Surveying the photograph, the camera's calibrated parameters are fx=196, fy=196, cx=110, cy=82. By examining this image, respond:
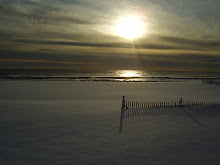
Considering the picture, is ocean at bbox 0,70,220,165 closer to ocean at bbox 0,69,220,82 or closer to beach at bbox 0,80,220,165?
beach at bbox 0,80,220,165

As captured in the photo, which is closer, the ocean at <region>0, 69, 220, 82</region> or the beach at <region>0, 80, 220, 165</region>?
the beach at <region>0, 80, 220, 165</region>

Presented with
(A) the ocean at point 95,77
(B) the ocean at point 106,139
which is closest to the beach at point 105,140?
(B) the ocean at point 106,139

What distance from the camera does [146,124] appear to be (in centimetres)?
1462

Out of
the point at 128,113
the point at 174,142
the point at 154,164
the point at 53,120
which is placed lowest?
the point at 154,164

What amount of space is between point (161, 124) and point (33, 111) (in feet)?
38.5

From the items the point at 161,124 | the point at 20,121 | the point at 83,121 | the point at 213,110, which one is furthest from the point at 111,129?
the point at 213,110

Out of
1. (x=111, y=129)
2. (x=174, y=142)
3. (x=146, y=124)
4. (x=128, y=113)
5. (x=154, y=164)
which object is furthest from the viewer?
(x=128, y=113)

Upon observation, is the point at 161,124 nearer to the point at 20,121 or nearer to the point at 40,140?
the point at 40,140

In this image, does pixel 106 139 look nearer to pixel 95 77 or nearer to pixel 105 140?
pixel 105 140

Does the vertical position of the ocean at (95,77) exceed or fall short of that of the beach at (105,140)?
it exceeds it

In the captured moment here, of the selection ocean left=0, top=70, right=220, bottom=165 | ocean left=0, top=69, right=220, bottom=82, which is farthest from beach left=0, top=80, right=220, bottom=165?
ocean left=0, top=69, right=220, bottom=82

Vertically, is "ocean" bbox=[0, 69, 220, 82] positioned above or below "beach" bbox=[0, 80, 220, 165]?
above

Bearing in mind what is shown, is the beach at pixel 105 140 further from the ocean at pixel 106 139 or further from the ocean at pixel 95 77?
the ocean at pixel 95 77

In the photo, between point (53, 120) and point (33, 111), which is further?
point (33, 111)
